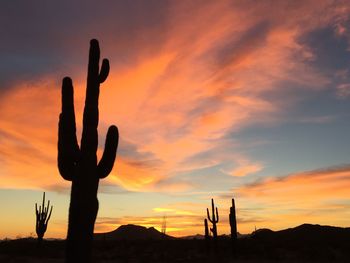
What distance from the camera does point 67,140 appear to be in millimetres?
8516

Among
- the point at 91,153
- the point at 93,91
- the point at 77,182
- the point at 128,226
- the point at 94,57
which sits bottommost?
the point at 77,182

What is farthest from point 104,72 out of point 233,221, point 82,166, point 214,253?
point 214,253

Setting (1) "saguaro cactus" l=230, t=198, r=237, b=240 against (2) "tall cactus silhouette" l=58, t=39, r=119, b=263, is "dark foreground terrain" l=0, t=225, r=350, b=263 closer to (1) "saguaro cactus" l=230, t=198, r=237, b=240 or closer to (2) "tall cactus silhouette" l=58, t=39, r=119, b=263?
(1) "saguaro cactus" l=230, t=198, r=237, b=240

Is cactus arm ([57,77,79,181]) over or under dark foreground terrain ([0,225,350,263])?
over

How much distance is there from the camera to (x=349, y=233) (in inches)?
2035

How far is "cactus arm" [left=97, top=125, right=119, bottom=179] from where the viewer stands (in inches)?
355

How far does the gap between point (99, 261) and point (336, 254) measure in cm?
1887

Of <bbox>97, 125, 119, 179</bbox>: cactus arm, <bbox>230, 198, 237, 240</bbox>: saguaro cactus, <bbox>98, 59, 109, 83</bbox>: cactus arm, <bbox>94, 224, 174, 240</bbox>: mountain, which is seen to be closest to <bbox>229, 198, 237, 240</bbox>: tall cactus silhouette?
<bbox>230, 198, 237, 240</bbox>: saguaro cactus

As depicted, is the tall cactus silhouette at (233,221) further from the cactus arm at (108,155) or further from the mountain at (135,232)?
the mountain at (135,232)

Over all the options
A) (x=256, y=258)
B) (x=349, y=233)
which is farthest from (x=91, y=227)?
(x=349, y=233)

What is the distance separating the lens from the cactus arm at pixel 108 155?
902 centimetres

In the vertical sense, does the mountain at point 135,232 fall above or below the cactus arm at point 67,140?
above

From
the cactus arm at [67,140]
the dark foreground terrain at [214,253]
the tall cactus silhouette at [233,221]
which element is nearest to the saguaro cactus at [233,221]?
the tall cactus silhouette at [233,221]

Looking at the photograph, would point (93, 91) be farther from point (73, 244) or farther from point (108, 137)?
point (73, 244)
